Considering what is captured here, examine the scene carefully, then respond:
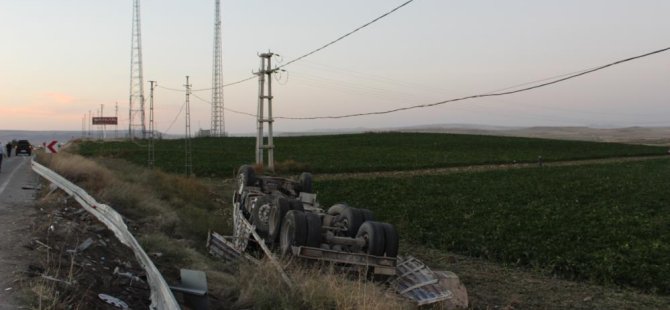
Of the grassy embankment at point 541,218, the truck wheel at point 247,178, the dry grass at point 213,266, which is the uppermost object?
the truck wheel at point 247,178

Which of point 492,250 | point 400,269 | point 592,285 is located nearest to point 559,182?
point 492,250

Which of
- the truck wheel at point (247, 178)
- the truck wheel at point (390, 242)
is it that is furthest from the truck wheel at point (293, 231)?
the truck wheel at point (247, 178)

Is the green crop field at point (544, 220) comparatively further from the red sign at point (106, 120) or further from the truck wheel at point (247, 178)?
the red sign at point (106, 120)

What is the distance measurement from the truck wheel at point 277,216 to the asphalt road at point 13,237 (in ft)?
12.3

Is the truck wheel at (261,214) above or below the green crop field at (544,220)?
above

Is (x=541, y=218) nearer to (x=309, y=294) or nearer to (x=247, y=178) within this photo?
(x=247, y=178)

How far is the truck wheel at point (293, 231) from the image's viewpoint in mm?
8555

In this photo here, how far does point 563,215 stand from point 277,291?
11.8m

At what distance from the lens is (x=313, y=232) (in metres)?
8.62

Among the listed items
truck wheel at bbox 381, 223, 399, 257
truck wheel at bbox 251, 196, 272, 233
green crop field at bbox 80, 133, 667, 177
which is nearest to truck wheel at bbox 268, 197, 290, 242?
truck wheel at bbox 251, 196, 272, 233

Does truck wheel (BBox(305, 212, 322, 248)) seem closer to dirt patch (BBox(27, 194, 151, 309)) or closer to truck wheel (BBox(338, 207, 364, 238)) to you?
truck wheel (BBox(338, 207, 364, 238))

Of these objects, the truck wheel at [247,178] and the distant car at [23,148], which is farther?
the distant car at [23,148]

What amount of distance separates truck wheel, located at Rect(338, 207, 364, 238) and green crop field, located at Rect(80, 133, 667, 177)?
26129mm

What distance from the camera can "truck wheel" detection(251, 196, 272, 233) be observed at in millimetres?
10609
